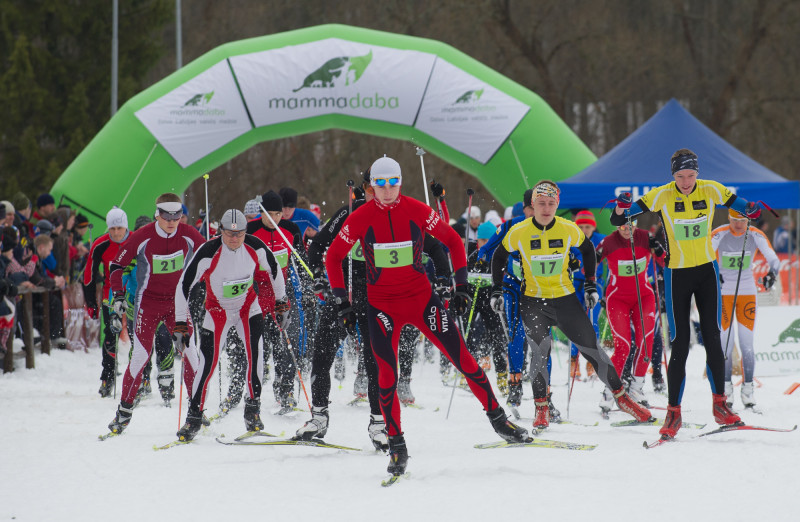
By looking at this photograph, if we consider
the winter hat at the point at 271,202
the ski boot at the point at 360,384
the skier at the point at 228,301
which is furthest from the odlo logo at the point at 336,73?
the skier at the point at 228,301

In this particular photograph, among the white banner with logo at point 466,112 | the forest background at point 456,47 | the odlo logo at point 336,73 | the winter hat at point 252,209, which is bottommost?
the winter hat at point 252,209

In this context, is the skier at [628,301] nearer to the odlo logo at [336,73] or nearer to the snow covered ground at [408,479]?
the snow covered ground at [408,479]

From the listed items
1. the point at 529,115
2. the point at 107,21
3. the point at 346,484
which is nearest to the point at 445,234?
the point at 346,484

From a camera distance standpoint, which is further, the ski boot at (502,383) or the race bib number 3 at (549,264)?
the ski boot at (502,383)

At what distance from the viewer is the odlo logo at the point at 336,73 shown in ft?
43.7

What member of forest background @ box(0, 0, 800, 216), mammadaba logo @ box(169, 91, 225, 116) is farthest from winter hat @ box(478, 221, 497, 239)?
forest background @ box(0, 0, 800, 216)

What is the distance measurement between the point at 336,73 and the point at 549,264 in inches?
284

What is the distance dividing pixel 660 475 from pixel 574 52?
20833 mm

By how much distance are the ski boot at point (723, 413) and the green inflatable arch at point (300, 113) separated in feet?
23.4

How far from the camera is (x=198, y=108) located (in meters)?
13.2

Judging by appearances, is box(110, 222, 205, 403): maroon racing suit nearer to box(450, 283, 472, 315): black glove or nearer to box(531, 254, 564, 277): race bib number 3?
box(450, 283, 472, 315): black glove

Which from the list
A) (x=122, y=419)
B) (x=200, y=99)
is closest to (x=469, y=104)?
(x=200, y=99)

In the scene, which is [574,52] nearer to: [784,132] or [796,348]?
[784,132]

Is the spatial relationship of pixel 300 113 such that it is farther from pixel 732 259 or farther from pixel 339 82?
pixel 732 259
